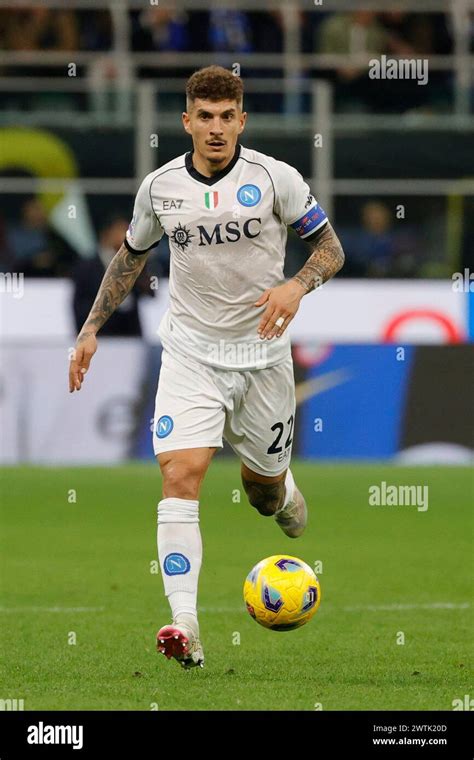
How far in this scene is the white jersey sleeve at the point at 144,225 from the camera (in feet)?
24.8

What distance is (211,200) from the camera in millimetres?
7422

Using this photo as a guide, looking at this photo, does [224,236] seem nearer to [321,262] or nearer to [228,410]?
[321,262]

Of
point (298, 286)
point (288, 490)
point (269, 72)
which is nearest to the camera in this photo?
point (298, 286)

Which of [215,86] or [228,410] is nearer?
[215,86]

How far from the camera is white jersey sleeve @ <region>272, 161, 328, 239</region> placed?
7.48 m

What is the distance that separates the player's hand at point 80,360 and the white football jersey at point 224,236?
1.28 ft

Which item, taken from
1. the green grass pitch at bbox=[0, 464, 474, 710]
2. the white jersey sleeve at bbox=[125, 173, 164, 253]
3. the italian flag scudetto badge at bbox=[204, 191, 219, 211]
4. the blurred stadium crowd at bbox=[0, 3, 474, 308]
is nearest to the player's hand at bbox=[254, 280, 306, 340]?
the italian flag scudetto badge at bbox=[204, 191, 219, 211]

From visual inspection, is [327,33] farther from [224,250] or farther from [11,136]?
[224,250]

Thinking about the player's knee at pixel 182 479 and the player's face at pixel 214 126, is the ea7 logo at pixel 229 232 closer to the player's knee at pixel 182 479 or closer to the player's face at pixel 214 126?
the player's face at pixel 214 126

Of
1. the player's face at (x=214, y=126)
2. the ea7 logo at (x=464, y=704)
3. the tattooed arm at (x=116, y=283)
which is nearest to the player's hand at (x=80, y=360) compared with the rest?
the tattooed arm at (x=116, y=283)

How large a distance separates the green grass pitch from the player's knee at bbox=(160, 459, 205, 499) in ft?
2.64

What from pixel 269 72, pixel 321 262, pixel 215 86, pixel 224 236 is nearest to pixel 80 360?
pixel 224 236
